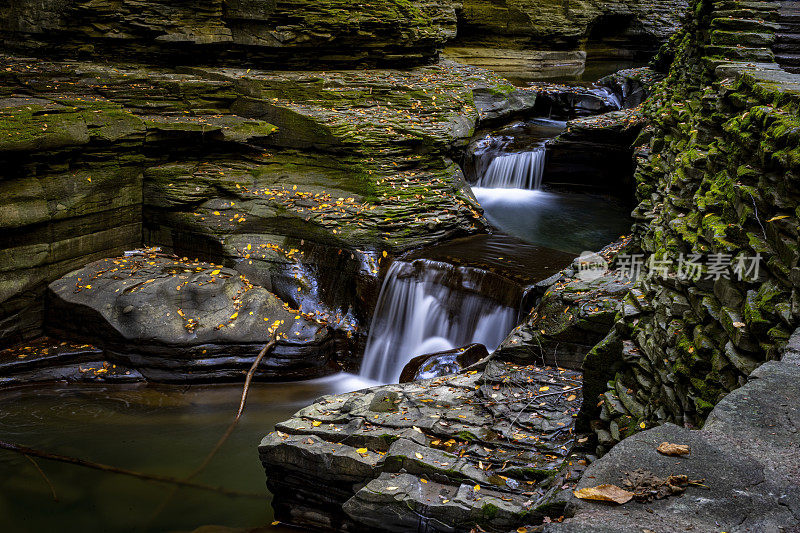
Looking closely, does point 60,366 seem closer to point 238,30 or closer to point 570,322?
point 570,322

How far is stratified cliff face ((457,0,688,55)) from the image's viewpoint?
23562 millimetres

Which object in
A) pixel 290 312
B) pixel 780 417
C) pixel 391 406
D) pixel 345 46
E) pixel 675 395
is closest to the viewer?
pixel 780 417

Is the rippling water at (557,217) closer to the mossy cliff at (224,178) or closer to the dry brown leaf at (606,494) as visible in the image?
the mossy cliff at (224,178)

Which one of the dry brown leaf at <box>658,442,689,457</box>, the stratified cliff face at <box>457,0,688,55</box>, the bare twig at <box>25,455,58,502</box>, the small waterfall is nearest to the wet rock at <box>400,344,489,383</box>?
the bare twig at <box>25,455,58,502</box>

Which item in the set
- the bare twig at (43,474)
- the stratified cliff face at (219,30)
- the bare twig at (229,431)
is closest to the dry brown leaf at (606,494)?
the bare twig at (229,431)

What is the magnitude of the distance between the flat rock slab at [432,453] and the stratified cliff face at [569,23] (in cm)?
1890

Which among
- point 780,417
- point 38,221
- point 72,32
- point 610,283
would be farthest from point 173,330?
point 780,417

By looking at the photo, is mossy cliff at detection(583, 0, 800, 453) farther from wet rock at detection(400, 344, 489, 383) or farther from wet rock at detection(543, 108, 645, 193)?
wet rock at detection(543, 108, 645, 193)

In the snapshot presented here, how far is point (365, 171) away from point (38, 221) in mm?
5612

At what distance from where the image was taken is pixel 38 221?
9.70 metres

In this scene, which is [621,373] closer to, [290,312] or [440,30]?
[290,312]

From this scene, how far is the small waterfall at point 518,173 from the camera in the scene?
51.4 ft

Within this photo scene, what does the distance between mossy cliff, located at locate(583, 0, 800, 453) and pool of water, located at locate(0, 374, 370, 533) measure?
165 inches

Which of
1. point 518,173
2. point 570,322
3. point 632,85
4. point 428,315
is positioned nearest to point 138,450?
point 428,315
